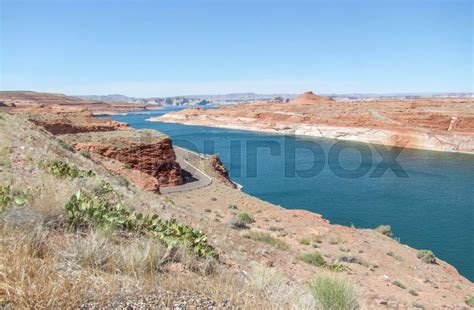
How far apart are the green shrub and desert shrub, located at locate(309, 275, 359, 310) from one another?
1762 mm

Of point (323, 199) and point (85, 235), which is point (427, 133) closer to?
point (323, 199)

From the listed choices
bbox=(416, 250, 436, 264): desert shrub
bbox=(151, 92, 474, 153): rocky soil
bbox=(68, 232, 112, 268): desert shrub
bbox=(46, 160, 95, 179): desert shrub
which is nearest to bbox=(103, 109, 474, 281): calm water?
bbox=(416, 250, 436, 264): desert shrub

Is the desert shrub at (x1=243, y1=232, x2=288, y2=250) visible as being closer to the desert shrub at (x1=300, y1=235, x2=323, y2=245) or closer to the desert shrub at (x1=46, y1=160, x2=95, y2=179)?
the desert shrub at (x1=300, y1=235, x2=323, y2=245)

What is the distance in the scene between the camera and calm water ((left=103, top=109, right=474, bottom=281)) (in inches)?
977

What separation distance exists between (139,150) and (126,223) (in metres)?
23.3

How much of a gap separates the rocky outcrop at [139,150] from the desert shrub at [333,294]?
78.4ft

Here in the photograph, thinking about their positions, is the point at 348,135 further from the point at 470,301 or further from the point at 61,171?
the point at 61,171

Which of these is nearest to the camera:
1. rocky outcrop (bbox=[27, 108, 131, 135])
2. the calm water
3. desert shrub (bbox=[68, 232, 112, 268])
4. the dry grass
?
desert shrub (bbox=[68, 232, 112, 268])

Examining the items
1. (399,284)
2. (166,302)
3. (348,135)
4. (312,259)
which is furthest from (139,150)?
(348,135)

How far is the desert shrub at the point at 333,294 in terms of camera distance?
4.28 metres

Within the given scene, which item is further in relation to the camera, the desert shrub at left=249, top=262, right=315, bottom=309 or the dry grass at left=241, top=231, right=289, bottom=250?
the dry grass at left=241, top=231, right=289, bottom=250

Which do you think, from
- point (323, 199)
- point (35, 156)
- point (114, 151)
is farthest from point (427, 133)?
point (35, 156)

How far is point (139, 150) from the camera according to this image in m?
28.0

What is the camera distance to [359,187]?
3731cm
